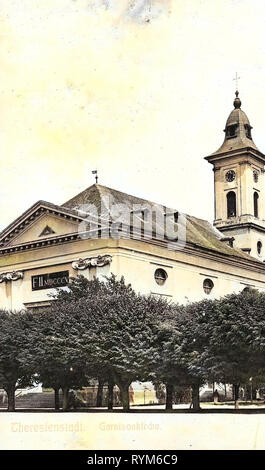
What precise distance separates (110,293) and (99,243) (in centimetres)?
640

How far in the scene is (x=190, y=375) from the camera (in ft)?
101

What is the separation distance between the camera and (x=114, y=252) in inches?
1634

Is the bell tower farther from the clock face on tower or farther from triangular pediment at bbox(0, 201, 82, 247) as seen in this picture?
triangular pediment at bbox(0, 201, 82, 247)

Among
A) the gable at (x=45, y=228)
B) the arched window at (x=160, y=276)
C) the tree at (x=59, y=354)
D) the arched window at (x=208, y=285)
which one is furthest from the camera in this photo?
the arched window at (x=208, y=285)

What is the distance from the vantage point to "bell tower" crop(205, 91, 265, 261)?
6184 centimetres

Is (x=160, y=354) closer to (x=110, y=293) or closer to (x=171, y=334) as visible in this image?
(x=171, y=334)

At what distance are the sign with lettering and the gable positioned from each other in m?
2.40

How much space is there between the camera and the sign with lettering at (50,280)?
143ft

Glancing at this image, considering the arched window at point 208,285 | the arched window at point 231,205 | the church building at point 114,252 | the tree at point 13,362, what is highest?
the arched window at point 231,205

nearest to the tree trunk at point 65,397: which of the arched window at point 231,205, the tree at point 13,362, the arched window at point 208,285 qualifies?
the tree at point 13,362

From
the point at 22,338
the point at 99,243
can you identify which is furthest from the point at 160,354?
the point at 99,243

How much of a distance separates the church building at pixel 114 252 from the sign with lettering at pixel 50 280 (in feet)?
0.20

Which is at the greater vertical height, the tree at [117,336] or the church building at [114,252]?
the church building at [114,252]

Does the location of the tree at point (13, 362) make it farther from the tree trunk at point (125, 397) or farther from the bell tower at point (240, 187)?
the bell tower at point (240, 187)
